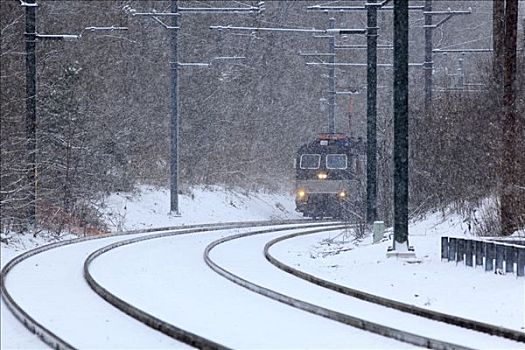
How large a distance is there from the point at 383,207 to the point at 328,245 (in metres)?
4.66

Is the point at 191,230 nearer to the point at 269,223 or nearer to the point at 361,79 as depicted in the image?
the point at 269,223

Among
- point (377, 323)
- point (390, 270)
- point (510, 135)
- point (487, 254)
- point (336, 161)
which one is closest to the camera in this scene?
point (377, 323)

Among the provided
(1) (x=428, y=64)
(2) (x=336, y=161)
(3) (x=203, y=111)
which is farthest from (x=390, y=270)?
(3) (x=203, y=111)

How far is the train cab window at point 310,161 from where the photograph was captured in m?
43.5

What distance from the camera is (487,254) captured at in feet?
57.3

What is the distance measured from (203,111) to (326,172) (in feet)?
41.3

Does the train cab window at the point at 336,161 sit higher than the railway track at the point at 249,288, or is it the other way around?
the train cab window at the point at 336,161

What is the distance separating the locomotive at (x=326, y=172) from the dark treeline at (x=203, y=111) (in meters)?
1.50

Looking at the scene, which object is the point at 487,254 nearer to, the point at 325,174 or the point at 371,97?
the point at 371,97

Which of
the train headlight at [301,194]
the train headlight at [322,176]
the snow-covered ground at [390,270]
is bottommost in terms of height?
the train headlight at [301,194]

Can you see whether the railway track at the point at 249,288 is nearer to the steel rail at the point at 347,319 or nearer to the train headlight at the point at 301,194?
the steel rail at the point at 347,319

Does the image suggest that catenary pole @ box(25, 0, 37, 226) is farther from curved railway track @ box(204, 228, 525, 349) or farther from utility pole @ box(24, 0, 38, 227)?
curved railway track @ box(204, 228, 525, 349)

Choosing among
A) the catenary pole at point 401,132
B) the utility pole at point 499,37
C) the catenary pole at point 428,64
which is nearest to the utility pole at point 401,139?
the catenary pole at point 401,132

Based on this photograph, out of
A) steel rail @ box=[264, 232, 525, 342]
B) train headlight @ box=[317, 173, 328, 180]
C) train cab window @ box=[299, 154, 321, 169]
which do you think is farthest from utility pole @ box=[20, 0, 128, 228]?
train cab window @ box=[299, 154, 321, 169]
